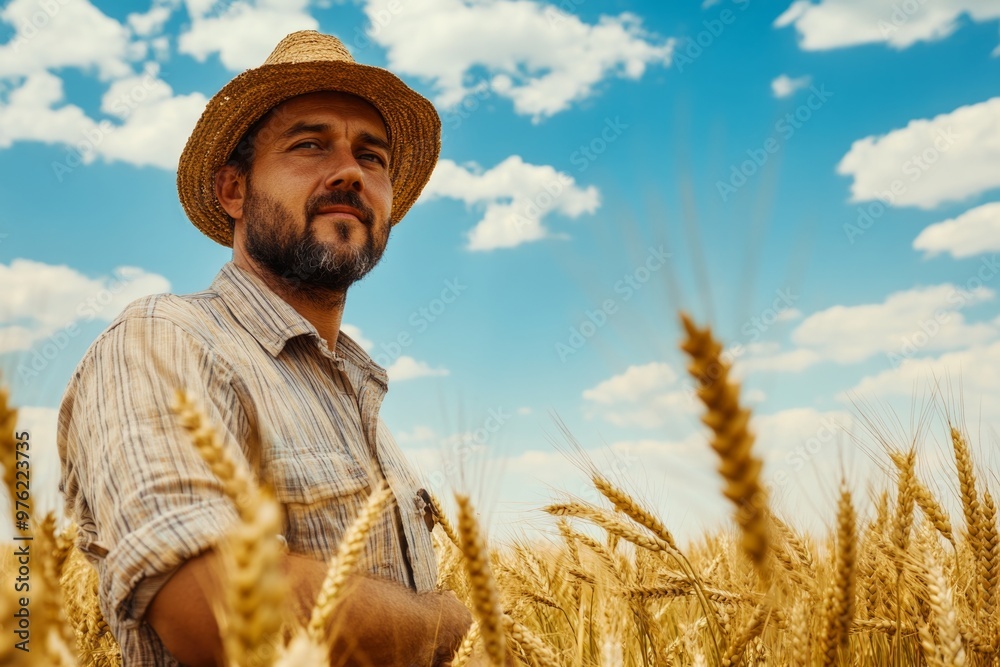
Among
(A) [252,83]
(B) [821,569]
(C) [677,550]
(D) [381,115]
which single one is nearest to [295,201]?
(A) [252,83]

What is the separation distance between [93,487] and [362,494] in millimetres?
776

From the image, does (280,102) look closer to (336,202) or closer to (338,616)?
(336,202)

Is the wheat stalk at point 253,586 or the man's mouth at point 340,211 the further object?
the man's mouth at point 340,211

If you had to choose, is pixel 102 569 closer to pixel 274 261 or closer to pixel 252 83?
pixel 274 261

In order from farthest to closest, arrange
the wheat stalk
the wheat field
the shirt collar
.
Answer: the shirt collar < the wheat field < the wheat stalk

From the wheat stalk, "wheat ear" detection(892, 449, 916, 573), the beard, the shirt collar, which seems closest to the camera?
the wheat stalk

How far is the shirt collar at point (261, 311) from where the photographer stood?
269cm

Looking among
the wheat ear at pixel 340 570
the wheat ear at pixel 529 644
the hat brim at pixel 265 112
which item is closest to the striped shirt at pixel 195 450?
the wheat ear at pixel 340 570

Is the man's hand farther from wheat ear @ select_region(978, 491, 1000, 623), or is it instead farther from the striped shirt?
wheat ear @ select_region(978, 491, 1000, 623)

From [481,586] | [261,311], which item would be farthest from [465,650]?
[261,311]

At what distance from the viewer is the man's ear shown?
3758 mm

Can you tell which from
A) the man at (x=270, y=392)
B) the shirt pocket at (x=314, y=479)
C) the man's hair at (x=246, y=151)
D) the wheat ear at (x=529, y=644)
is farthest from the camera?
the man's hair at (x=246, y=151)

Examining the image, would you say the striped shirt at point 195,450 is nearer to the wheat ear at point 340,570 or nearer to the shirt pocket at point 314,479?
the shirt pocket at point 314,479

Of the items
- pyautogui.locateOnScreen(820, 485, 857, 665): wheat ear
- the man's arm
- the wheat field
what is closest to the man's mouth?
the wheat field
